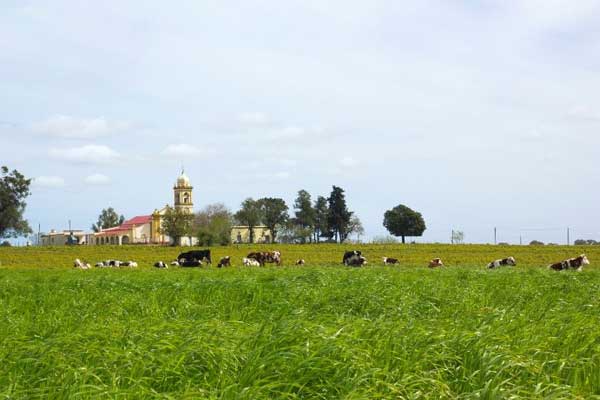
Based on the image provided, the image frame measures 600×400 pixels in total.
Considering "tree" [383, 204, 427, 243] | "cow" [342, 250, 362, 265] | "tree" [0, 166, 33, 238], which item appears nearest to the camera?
"cow" [342, 250, 362, 265]

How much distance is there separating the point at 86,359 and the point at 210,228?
320 feet

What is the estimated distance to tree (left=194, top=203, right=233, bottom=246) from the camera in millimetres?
96500

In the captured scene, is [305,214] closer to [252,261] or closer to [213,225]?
[213,225]

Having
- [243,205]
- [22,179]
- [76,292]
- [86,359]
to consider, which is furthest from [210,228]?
[86,359]

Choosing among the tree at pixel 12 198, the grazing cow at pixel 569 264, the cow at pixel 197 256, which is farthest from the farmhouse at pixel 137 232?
the grazing cow at pixel 569 264

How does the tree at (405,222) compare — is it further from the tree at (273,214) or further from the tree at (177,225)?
the tree at (177,225)

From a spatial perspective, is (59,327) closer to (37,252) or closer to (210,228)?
(37,252)

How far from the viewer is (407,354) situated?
6.55 meters

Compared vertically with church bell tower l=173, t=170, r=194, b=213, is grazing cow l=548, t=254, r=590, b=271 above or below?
below

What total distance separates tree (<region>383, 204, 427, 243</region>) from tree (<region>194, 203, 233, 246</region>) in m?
30.8

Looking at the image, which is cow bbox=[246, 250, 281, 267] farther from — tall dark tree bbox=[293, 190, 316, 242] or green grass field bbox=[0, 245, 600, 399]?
tall dark tree bbox=[293, 190, 316, 242]

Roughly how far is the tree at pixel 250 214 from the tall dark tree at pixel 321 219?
1182 cm

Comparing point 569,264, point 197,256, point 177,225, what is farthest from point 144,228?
point 569,264

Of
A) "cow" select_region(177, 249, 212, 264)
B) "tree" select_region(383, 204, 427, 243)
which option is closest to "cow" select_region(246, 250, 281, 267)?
"cow" select_region(177, 249, 212, 264)
